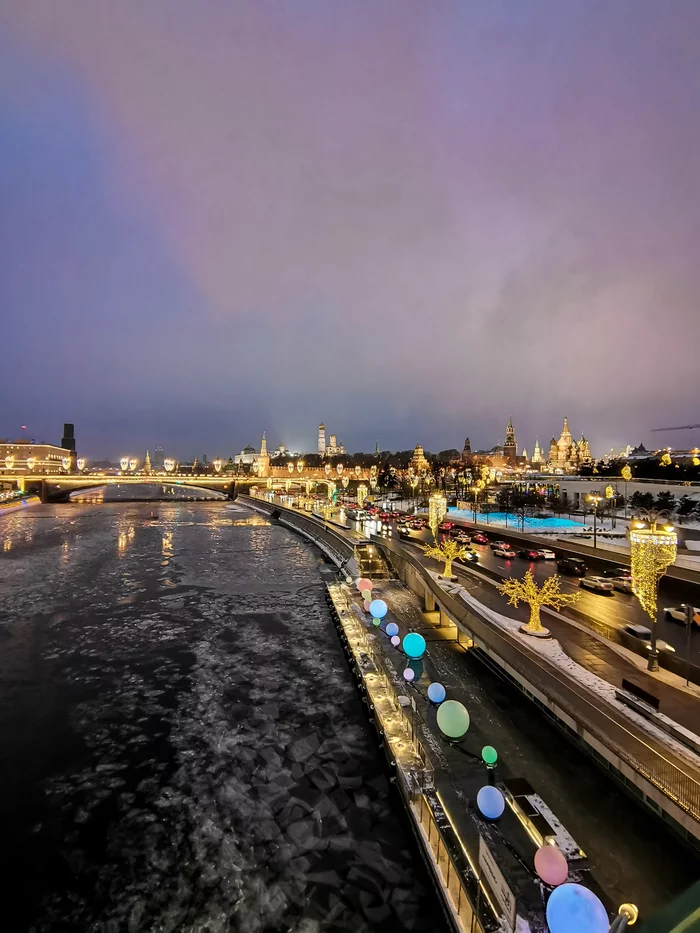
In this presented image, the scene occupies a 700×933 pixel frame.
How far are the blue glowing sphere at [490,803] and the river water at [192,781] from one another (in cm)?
167

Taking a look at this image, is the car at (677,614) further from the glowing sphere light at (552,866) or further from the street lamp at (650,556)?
the glowing sphere light at (552,866)

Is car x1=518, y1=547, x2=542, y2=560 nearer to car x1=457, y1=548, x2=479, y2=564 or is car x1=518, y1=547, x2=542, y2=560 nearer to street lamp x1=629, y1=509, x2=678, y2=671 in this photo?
car x1=457, y1=548, x2=479, y2=564

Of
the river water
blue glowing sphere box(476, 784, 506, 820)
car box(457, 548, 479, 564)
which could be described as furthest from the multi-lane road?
the river water

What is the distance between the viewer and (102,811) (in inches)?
409

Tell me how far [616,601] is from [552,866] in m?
16.2

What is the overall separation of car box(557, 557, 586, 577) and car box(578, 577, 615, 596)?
2.48 m

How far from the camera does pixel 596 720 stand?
396 inches

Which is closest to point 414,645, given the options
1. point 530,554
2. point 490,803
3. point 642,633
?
point 642,633

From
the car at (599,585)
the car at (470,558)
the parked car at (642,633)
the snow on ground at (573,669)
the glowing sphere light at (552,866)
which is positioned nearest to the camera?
the glowing sphere light at (552,866)

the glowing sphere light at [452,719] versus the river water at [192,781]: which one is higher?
the glowing sphere light at [452,719]

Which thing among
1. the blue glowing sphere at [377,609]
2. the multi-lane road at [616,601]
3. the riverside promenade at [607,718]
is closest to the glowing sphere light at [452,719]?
the riverside promenade at [607,718]

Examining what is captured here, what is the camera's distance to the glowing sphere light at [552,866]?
732 cm

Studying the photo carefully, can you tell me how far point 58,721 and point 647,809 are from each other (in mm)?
15763

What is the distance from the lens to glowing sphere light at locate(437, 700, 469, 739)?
11414 millimetres
